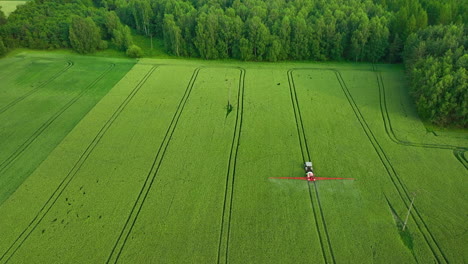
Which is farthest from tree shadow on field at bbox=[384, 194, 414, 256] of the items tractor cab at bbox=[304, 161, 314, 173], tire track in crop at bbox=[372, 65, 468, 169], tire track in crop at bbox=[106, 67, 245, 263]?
tire track in crop at bbox=[106, 67, 245, 263]

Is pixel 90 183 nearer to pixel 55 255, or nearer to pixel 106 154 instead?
pixel 106 154

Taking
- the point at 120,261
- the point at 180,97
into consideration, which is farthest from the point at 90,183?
the point at 180,97

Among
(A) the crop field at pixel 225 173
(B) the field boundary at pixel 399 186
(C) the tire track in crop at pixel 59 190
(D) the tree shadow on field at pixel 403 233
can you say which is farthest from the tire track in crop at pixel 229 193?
(C) the tire track in crop at pixel 59 190

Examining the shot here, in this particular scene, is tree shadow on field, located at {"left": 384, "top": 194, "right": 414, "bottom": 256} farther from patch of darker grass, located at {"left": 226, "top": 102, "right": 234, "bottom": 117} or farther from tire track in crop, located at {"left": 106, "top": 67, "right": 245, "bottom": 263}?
patch of darker grass, located at {"left": 226, "top": 102, "right": 234, "bottom": 117}

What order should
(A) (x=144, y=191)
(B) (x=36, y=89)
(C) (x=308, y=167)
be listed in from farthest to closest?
(B) (x=36, y=89), (C) (x=308, y=167), (A) (x=144, y=191)

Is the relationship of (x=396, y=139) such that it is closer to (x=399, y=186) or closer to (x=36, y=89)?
(x=399, y=186)

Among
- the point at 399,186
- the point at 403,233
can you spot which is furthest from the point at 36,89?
the point at 403,233
